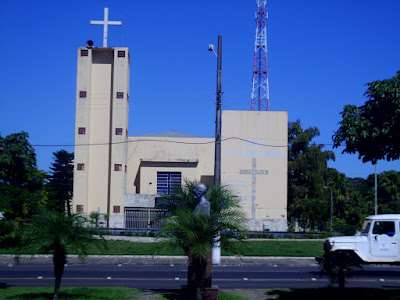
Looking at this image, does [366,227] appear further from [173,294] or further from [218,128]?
[173,294]

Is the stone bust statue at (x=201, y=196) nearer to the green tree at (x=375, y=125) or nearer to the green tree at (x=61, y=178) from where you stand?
the green tree at (x=375, y=125)


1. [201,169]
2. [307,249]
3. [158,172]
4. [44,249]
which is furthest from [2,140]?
[44,249]

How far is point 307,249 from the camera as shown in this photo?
1116 inches

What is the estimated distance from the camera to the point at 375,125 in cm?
1034

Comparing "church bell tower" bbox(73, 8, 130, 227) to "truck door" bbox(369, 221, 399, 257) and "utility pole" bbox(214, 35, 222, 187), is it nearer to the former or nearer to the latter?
"utility pole" bbox(214, 35, 222, 187)

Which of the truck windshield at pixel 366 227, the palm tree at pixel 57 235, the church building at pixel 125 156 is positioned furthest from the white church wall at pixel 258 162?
the palm tree at pixel 57 235

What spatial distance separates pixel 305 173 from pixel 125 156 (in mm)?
23176

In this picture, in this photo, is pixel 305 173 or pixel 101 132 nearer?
pixel 101 132

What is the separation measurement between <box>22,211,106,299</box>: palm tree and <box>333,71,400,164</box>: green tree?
20.3ft

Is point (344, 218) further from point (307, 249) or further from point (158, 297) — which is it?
point (158, 297)

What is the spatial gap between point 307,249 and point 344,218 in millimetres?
27942

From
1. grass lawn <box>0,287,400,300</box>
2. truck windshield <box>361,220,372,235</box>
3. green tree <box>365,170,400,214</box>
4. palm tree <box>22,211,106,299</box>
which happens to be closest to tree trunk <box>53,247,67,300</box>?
palm tree <box>22,211,106,299</box>

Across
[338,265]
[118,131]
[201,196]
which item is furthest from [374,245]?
[118,131]

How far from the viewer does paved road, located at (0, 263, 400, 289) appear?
15.8 meters
